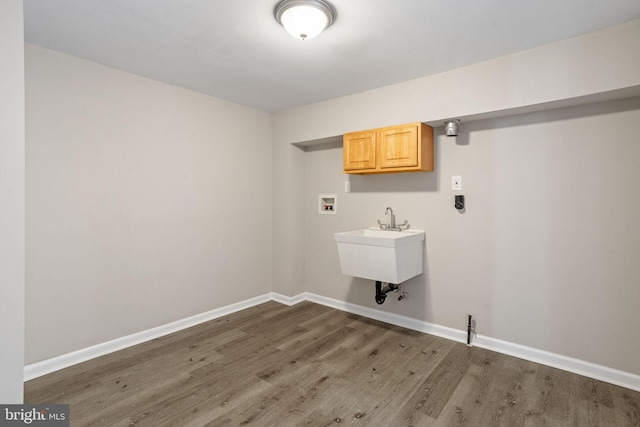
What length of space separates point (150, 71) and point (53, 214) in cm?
135

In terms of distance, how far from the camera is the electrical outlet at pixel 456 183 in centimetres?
288

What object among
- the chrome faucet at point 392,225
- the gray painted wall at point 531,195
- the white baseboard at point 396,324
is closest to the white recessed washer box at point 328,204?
the gray painted wall at point 531,195

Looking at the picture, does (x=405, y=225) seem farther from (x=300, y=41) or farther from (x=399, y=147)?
(x=300, y=41)

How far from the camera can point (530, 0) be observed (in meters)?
1.77

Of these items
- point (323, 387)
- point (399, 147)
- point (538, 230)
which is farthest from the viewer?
point (399, 147)

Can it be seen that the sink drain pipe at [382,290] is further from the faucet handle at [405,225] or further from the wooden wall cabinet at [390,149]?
the wooden wall cabinet at [390,149]

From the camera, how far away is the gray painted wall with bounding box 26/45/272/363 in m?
2.35

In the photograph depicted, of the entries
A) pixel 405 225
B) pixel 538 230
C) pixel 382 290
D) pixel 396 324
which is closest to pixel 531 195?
pixel 538 230

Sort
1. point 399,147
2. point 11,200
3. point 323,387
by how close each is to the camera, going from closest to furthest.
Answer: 1. point 11,200
2. point 323,387
3. point 399,147

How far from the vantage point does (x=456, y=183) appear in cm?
290

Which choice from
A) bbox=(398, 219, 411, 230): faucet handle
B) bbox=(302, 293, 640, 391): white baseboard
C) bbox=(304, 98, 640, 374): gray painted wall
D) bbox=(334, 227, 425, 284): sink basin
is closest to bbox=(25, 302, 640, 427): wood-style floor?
bbox=(302, 293, 640, 391): white baseboard

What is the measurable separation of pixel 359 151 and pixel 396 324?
5.75ft

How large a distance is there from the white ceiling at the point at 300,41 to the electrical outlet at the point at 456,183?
3.01ft

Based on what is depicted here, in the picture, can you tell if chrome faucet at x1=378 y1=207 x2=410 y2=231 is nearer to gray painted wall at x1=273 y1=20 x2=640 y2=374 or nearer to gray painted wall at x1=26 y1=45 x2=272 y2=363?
gray painted wall at x1=273 y1=20 x2=640 y2=374
